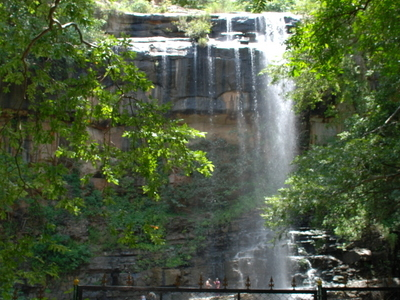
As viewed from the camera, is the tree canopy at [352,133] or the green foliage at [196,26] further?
the green foliage at [196,26]

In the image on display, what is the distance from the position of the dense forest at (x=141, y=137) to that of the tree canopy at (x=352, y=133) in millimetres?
24

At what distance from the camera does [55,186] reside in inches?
167

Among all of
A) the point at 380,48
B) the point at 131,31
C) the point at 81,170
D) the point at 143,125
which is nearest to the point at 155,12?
the point at 131,31

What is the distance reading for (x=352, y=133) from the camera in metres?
9.72

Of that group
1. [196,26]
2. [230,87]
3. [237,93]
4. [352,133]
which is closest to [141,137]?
[352,133]

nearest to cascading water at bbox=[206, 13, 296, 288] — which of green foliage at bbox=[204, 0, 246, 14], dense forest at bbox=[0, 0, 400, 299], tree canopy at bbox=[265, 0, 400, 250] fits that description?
green foliage at bbox=[204, 0, 246, 14]

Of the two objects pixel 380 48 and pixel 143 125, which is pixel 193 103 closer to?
pixel 380 48

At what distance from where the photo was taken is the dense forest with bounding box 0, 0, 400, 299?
4.41 metres

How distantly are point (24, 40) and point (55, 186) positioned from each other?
184cm

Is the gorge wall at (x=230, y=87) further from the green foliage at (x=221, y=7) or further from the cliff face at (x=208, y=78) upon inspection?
the green foliage at (x=221, y=7)

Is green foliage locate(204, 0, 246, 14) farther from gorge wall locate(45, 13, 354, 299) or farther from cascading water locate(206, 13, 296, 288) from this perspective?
cascading water locate(206, 13, 296, 288)

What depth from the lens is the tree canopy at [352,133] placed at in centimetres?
564

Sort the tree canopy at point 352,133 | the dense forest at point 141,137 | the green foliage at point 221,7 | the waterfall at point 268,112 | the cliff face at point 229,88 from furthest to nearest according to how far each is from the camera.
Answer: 1. the green foliage at point 221,7
2. the waterfall at point 268,112
3. the cliff face at point 229,88
4. the tree canopy at point 352,133
5. the dense forest at point 141,137

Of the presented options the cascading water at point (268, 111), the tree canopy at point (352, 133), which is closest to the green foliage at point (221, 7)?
the cascading water at point (268, 111)
